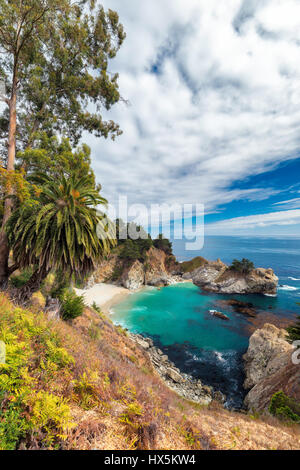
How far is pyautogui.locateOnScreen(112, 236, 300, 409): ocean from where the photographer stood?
16.3 meters

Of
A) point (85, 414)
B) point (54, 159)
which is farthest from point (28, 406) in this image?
point (54, 159)

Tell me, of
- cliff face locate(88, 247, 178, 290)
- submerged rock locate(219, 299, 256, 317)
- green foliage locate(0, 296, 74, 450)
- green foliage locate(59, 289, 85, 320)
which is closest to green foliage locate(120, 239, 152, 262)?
cliff face locate(88, 247, 178, 290)

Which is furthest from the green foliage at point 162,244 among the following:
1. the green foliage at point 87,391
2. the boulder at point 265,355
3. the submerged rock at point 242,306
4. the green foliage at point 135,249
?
the green foliage at point 87,391

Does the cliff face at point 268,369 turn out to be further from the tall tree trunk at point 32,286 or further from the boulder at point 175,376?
the tall tree trunk at point 32,286

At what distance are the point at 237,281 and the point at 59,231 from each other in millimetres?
47530

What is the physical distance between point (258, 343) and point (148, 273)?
32.9 m

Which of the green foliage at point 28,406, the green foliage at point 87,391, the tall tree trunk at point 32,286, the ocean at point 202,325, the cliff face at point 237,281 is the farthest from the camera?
the cliff face at point 237,281

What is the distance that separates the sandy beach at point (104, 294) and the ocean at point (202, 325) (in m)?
2.29

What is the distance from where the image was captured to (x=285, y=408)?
7.13 metres

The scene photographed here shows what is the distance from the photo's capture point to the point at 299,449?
9.75 ft

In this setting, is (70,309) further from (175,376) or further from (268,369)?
(268,369)

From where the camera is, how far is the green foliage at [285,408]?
6840mm
